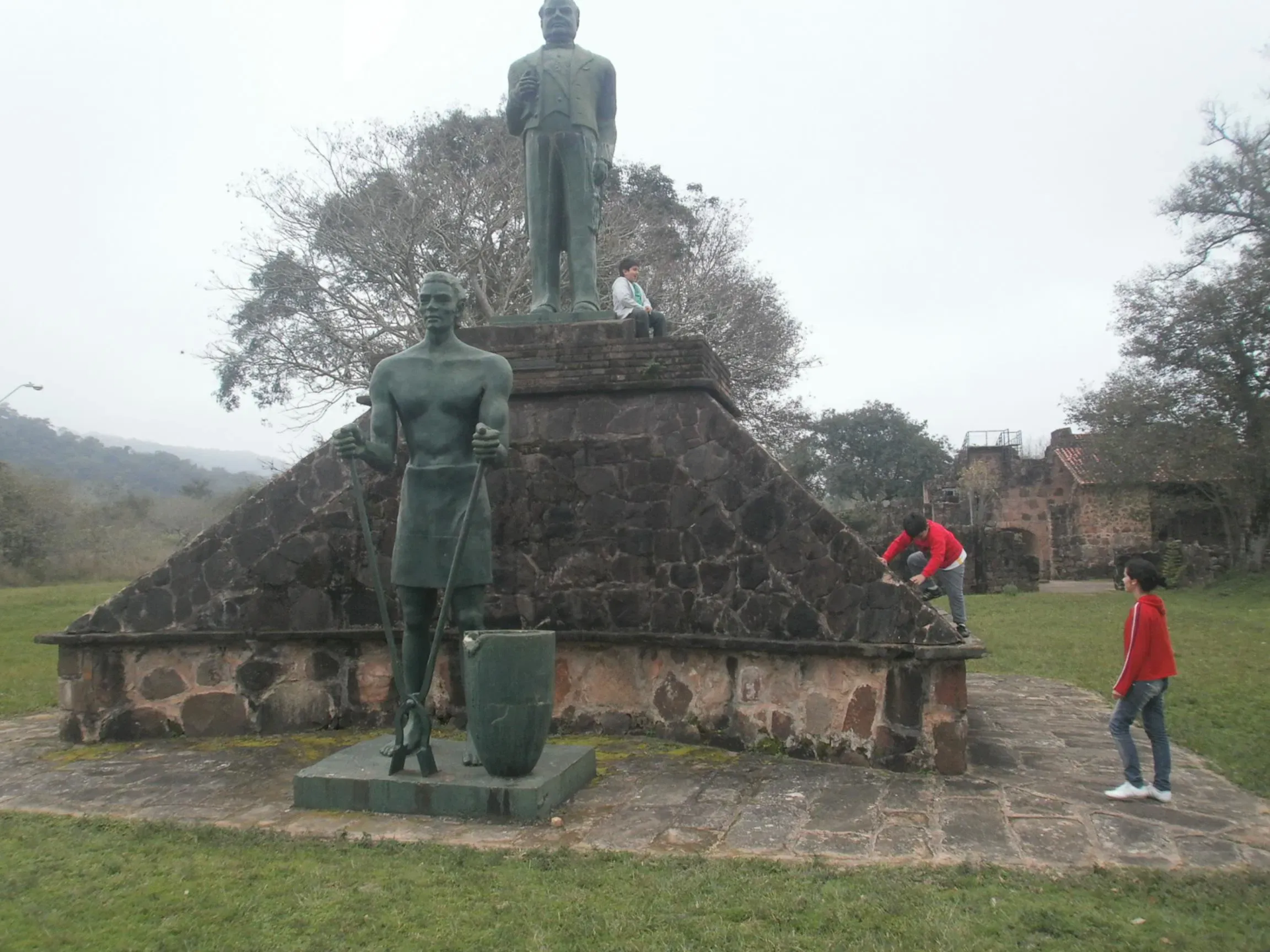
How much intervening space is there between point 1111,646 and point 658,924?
9.73 m

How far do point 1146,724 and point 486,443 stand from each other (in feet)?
11.0

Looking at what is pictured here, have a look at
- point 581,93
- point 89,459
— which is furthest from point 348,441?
point 89,459

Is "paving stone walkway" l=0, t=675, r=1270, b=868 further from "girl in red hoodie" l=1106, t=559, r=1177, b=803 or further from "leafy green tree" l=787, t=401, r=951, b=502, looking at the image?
"leafy green tree" l=787, t=401, r=951, b=502

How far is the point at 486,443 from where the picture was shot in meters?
4.59

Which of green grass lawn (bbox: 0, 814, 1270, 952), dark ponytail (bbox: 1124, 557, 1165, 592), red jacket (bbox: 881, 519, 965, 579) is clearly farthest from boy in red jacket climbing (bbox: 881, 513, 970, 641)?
green grass lawn (bbox: 0, 814, 1270, 952)

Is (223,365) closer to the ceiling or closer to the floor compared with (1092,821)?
closer to the ceiling

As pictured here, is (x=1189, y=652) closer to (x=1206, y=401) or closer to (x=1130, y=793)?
(x=1130, y=793)

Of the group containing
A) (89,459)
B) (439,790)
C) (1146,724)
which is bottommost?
(439,790)

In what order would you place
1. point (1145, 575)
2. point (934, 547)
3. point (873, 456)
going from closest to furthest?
point (1145, 575), point (934, 547), point (873, 456)

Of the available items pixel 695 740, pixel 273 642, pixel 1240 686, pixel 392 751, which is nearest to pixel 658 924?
pixel 392 751

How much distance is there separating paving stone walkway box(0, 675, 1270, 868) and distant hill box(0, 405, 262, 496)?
5445 cm

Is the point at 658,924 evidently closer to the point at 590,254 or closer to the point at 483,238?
the point at 590,254

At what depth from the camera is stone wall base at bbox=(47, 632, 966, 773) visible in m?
5.70

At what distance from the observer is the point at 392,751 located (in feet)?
15.3
